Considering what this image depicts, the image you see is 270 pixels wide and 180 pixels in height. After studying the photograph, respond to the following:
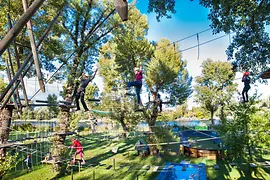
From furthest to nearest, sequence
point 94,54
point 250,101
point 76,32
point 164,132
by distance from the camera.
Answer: point 164,132 < point 94,54 < point 76,32 < point 250,101

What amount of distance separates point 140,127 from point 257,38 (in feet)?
50.5

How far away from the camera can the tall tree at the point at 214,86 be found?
27.6 meters

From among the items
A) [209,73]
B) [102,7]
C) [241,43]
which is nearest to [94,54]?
[102,7]

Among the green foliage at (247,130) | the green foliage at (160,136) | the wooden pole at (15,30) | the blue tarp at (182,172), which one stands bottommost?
the blue tarp at (182,172)

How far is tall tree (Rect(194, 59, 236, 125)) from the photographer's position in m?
27.6

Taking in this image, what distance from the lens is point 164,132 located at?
48.2ft

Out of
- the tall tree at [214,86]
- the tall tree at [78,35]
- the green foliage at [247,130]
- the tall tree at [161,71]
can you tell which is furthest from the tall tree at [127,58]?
the tall tree at [214,86]

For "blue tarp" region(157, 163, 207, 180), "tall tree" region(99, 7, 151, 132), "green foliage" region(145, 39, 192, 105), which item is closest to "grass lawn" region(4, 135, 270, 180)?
"blue tarp" region(157, 163, 207, 180)

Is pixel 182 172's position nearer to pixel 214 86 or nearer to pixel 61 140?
pixel 61 140

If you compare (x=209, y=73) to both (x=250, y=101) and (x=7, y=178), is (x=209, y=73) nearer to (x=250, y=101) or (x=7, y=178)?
(x=250, y=101)

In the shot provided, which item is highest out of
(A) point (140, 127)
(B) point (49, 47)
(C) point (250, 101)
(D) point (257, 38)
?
(B) point (49, 47)

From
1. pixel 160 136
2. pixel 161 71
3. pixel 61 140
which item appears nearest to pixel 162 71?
pixel 161 71

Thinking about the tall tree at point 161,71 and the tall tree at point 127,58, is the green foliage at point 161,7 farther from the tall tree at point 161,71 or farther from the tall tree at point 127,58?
the tall tree at point 161,71

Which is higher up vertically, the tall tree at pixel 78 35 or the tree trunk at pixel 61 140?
the tall tree at pixel 78 35
